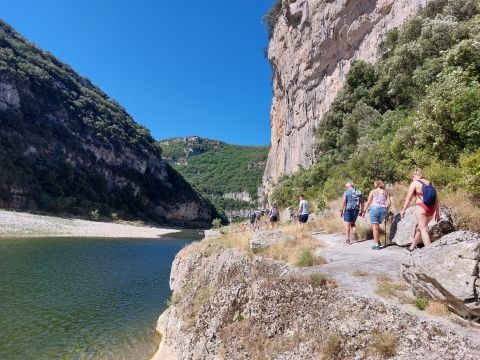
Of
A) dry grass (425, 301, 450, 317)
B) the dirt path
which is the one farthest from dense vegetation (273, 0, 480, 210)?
dry grass (425, 301, 450, 317)

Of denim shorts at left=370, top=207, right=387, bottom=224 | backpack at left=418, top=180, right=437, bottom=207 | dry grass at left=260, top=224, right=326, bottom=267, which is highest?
backpack at left=418, top=180, right=437, bottom=207

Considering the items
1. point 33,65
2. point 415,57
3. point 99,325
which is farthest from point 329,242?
point 33,65

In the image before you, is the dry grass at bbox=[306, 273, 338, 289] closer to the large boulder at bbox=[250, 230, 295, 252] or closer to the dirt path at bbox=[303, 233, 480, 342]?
the dirt path at bbox=[303, 233, 480, 342]

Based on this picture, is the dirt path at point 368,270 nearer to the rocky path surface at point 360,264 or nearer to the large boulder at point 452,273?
the rocky path surface at point 360,264

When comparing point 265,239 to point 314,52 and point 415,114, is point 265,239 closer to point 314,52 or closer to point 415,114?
point 415,114

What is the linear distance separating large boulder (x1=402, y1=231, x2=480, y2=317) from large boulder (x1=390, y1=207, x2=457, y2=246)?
261cm

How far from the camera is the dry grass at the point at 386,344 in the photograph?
4422mm

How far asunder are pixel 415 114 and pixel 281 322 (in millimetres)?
15652

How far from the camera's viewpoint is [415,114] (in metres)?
18.1

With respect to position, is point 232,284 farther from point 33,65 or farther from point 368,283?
point 33,65

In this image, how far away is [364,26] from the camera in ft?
124

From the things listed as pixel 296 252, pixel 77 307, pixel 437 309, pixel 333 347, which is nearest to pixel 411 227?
pixel 296 252

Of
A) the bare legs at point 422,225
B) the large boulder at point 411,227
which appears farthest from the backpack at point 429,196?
the large boulder at point 411,227

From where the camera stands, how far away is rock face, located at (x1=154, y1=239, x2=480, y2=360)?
4.45m
